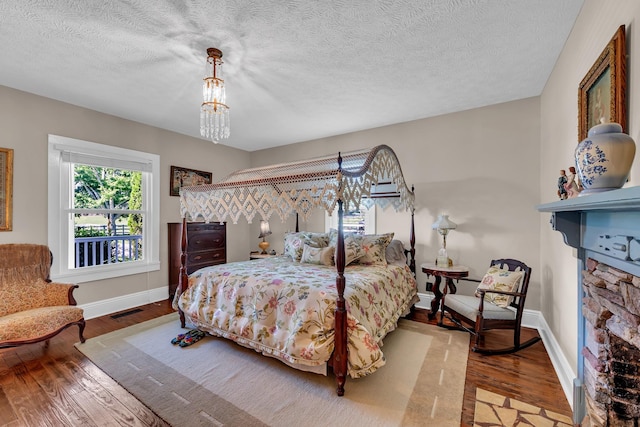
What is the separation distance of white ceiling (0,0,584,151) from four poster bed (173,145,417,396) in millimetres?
876

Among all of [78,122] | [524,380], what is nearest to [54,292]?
[78,122]

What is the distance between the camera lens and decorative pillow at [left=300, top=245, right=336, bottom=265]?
344 cm

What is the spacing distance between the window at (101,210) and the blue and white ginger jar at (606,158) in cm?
480

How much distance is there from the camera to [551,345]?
8.45ft

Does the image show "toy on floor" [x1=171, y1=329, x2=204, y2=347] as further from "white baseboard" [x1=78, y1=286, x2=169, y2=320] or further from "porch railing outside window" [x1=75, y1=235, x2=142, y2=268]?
"porch railing outside window" [x1=75, y1=235, x2=142, y2=268]

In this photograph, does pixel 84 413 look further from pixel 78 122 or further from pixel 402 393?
pixel 78 122

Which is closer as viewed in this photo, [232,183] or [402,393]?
[402,393]

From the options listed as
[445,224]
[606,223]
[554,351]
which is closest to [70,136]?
[445,224]

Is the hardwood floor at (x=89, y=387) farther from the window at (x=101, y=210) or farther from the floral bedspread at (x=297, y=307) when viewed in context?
the window at (x=101, y=210)

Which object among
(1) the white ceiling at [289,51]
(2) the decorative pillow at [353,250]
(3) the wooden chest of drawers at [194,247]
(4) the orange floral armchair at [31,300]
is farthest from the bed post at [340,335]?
(3) the wooden chest of drawers at [194,247]

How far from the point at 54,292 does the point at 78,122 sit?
2119 millimetres

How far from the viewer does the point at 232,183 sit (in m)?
2.84

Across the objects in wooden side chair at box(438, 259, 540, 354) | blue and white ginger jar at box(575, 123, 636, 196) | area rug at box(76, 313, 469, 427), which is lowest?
area rug at box(76, 313, 469, 427)

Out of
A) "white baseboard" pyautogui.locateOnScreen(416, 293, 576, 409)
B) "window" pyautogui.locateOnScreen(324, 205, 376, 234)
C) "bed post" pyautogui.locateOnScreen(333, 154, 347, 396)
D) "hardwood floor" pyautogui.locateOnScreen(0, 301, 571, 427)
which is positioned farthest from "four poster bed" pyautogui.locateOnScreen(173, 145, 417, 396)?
"hardwood floor" pyautogui.locateOnScreen(0, 301, 571, 427)
